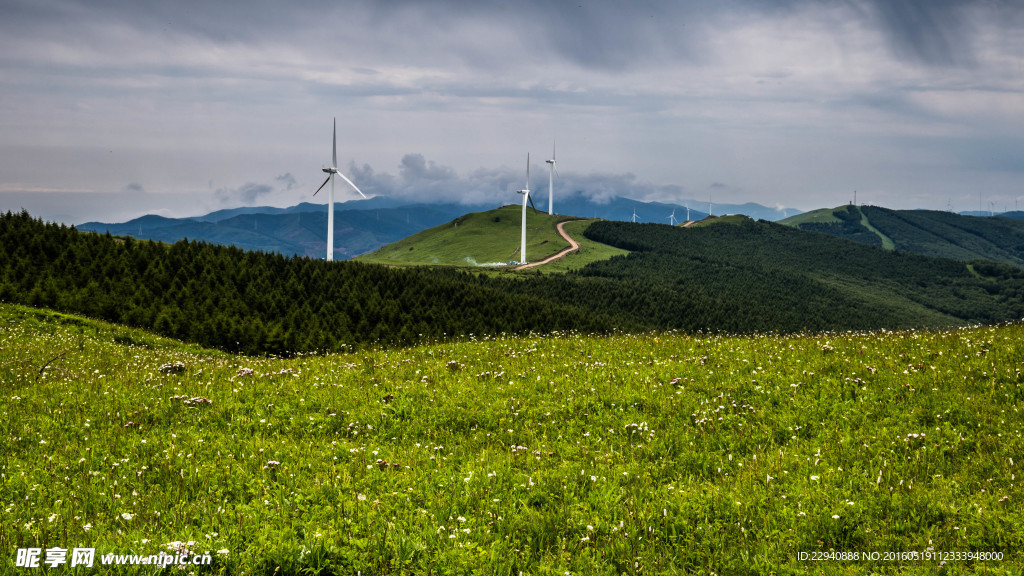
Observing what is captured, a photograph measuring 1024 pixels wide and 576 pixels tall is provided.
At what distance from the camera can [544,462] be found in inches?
374

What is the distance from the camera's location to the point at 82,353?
20.8 meters

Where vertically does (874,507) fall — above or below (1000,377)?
below

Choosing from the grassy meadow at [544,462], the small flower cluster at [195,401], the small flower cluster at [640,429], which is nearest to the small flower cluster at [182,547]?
the grassy meadow at [544,462]

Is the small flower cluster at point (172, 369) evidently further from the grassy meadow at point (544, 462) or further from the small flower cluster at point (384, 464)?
the small flower cluster at point (384, 464)

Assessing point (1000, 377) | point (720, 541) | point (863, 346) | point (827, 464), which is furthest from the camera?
point (863, 346)

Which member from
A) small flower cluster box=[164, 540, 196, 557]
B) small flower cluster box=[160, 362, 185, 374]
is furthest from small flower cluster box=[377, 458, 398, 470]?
small flower cluster box=[160, 362, 185, 374]

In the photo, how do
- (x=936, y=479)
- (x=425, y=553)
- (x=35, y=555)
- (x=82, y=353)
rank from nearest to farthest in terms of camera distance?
(x=35, y=555) → (x=425, y=553) → (x=936, y=479) → (x=82, y=353)

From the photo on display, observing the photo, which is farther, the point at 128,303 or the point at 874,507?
the point at 128,303

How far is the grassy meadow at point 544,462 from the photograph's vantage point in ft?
22.2

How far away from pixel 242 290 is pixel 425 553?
5718 cm

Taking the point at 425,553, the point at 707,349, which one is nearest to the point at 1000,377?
the point at 707,349

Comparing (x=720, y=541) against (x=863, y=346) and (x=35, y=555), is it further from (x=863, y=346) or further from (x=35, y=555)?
(x=863, y=346)

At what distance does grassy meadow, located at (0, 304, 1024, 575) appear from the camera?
677 centimetres

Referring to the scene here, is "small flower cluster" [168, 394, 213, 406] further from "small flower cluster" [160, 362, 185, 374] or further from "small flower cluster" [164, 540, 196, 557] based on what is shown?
"small flower cluster" [164, 540, 196, 557]
